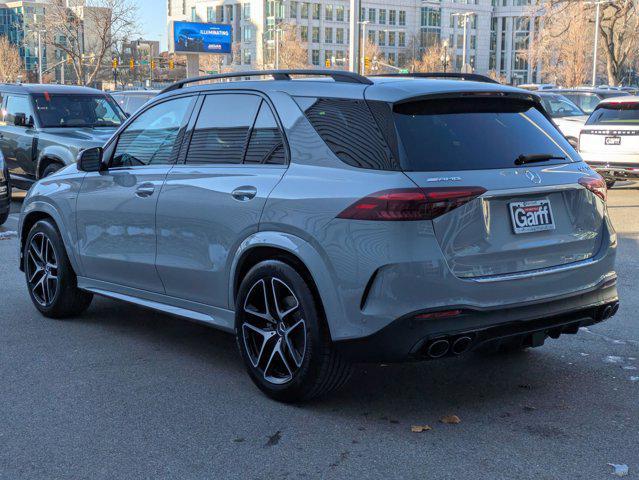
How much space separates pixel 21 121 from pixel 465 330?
12.0m

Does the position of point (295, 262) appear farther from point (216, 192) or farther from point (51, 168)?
point (51, 168)

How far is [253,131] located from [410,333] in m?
1.67

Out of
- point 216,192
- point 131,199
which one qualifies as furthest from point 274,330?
point 131,199

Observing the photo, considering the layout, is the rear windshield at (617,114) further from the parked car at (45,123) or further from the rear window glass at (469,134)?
the rear window glass at (469,134)

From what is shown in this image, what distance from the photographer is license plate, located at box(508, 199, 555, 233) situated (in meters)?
4.43

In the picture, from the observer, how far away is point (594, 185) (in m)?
4.86

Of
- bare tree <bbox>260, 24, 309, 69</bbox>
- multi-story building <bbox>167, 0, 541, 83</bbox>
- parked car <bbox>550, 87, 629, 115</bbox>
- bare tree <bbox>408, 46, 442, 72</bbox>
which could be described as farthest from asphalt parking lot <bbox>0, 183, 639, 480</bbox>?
multi-story building <bbox>167, 0, 541, 83</bbox>

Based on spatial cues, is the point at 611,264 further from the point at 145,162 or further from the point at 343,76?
the point at 145,162

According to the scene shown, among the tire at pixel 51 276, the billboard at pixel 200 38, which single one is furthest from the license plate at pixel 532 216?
the billboard at pixel 200 38

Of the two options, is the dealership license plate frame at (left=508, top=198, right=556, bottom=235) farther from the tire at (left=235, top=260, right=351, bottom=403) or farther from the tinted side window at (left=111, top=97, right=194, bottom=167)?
the tinted side window at (left=111, top=97, right=194, bottom=167)

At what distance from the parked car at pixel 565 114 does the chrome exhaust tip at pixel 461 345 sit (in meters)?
16.0

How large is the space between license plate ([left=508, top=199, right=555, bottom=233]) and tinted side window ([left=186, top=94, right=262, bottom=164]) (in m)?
1.65

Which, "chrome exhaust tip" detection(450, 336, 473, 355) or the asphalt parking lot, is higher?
"chrome exhaust tip" detection(450, 336, 473, 355)

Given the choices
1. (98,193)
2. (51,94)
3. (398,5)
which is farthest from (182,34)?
(98,193)
